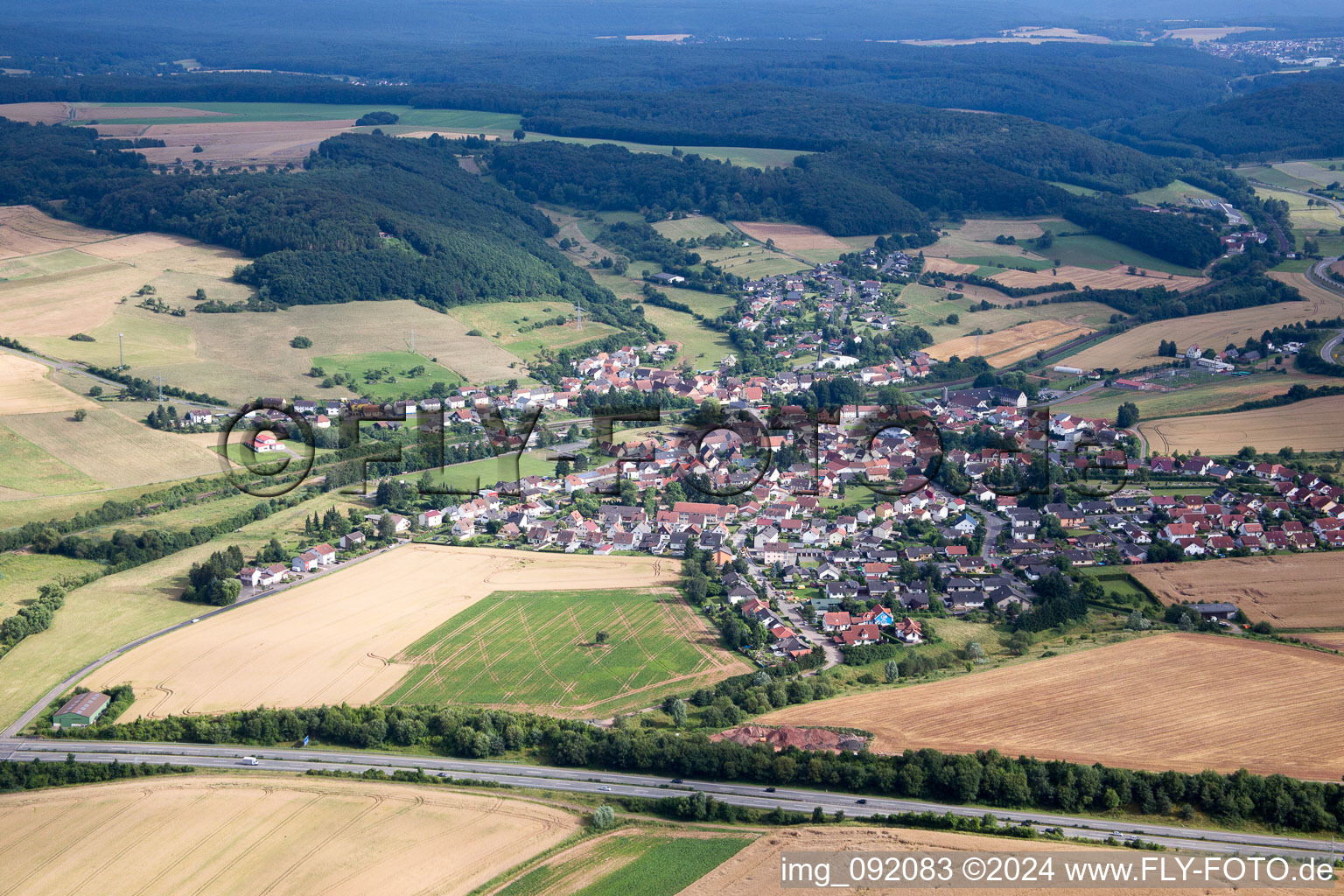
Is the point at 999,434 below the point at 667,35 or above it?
below

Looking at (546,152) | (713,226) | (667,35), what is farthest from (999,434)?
(667,35)

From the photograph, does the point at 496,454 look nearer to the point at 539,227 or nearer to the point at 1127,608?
the point at 1127,608

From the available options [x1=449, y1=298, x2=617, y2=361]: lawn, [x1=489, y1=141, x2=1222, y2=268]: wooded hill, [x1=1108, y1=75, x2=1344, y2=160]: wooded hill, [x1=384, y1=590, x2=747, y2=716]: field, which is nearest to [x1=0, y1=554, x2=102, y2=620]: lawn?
[x1=384, y1=590, x2=747, y2=716]: field

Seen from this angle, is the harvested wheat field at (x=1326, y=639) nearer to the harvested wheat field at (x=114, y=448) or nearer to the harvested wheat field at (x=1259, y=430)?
the harvested wheat field at (x=1259, y=430)

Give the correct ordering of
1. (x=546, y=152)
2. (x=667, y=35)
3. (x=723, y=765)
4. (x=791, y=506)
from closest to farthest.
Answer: (x=723, y=765)
(x=791, y=506)
(x=546, y=152)
(x=667, y=35)

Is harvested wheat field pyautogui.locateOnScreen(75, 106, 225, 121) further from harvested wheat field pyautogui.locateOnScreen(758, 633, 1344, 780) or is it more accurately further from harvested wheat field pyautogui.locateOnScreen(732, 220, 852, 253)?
harvested wheat field pyautogui.locateOnScreen(758, 633, 1344, 780)

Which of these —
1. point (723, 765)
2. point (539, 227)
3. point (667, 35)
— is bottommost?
point (723, 765)

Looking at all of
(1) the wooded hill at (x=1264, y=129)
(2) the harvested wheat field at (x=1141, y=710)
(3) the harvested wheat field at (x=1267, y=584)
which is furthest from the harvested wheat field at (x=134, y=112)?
(2) the harvested wheat field at (x=1141, y=710)
